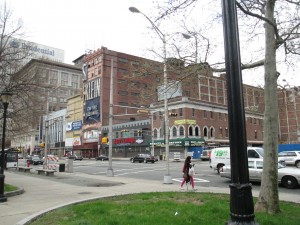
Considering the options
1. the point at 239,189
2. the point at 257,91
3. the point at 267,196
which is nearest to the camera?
the point at 239,189

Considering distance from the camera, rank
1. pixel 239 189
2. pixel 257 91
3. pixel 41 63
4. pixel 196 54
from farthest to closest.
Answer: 1. pixel 41 63
2. pixel 257 91
3. pixel 196 54
4. pixel 239 189

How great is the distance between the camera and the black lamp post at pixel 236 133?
12.4 feet

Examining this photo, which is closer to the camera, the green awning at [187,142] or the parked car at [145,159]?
the parked car at [145,159]

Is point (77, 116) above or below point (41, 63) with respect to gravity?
above

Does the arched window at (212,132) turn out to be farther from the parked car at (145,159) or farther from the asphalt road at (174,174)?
the asphalt road at (174,174)

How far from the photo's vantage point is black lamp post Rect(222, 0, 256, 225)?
378 centimetres

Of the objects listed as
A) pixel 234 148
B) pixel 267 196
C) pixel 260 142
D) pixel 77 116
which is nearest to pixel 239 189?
pixel 234 148

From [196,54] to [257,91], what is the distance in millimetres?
5195

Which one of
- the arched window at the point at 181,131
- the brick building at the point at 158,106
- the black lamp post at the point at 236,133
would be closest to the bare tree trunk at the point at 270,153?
the brick building at the point at 158,106

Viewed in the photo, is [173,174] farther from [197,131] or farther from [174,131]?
[197,131]

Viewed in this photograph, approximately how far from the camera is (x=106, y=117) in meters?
91.9

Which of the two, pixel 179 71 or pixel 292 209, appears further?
pixel 179 71

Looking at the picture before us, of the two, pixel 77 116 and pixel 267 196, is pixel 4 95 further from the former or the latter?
pixel 77 116

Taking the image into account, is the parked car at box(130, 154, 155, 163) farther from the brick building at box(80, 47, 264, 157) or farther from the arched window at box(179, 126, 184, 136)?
the arched window at box(179, 126, 184, 136)
